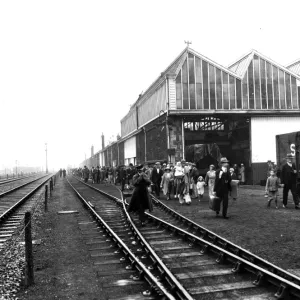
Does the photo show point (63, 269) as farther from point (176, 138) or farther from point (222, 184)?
point (176, 138)

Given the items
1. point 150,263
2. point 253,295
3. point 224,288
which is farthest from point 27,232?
point 253,295

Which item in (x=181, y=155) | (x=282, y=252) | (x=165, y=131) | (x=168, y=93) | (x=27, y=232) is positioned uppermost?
(x=168, y=93)

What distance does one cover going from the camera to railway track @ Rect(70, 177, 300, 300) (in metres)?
4.91

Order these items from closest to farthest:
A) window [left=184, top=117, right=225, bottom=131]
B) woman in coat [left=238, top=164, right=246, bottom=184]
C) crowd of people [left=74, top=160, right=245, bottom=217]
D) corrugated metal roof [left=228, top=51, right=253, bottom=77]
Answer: crowd of people [left=74, top=160, right=245, bottom=217]
woman in coat [left=238, top=164, right=246, bottom=184]
corrugated metal roof [left=228, top=51, right=253, bottom=77]
window [left=184, top=117, right=225, bottom=131]

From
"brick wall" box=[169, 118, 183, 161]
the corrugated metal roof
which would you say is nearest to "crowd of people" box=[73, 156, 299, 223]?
"brick wall" box=[169, 118, 183, 161]

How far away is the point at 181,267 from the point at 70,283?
6.22ft

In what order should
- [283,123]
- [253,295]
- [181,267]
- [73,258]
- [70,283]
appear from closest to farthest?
[253,295] < [70,283] < [181,267] < [73,258] < [283,123]

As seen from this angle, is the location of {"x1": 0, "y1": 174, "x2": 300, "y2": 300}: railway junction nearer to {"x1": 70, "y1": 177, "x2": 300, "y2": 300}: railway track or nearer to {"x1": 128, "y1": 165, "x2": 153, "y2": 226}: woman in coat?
{"x1": 70, "y1": 177, "x2": 300, "y2": 300}: railway track

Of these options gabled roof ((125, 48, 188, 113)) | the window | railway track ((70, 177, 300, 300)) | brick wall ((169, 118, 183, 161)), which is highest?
gabled roof ((125, 48, 188, 113))

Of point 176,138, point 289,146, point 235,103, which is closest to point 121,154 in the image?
point 176,138

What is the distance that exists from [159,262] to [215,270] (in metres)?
0.96

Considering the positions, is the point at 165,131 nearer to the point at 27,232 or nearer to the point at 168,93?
the point at 168,93

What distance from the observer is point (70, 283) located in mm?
5602

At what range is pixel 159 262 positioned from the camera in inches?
235
